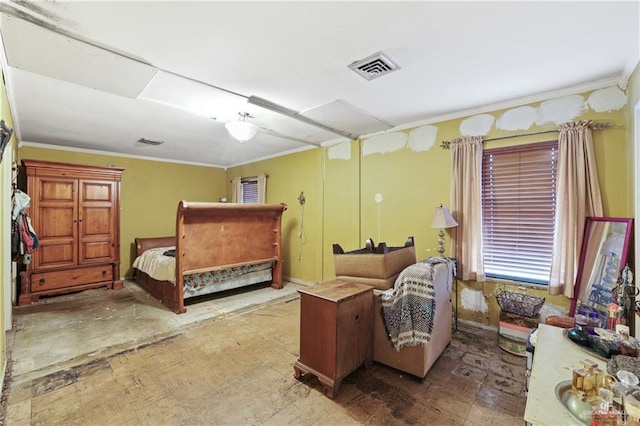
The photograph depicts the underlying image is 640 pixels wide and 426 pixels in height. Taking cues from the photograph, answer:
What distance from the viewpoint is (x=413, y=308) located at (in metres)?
2.21

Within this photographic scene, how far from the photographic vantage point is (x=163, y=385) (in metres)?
2.23

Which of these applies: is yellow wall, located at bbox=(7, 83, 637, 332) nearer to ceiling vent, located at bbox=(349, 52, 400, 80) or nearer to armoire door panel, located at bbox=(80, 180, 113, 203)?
armoire door panel, located at bbox=(80, 180, 113, 203)

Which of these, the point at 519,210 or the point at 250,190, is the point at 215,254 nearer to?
the point at 250,190

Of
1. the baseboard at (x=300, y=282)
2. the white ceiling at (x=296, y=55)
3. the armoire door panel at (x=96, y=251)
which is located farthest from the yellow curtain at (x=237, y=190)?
the white ceiling at (x=296, y=55)

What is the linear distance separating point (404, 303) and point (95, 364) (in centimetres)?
276

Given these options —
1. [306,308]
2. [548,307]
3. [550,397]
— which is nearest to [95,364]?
[306,308]

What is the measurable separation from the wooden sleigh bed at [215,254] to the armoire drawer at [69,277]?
52 centimetres

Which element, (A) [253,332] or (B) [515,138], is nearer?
(B) [515,138]

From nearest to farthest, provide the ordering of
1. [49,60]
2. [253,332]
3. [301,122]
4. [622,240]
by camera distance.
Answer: [49,60] < [622,240] < [253,332] < [301,122]

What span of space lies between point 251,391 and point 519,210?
10.2ft

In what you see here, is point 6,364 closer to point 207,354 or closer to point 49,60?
point 207,354

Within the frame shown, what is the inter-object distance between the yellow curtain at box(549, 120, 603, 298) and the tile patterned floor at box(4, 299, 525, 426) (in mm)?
930

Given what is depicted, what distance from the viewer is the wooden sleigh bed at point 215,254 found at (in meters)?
3.87

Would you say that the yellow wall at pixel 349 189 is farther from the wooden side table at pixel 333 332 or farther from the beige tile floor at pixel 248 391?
the wooden side table at pixel 333 332
